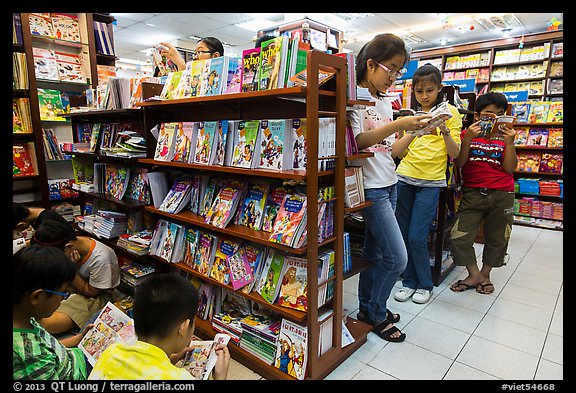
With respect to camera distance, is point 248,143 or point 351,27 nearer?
point 248,143

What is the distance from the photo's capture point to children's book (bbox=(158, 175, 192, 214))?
2.52m

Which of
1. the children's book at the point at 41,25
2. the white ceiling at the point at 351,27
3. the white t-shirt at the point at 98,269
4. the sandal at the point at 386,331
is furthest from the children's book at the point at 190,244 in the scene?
the white ceiling at the point at 351,27

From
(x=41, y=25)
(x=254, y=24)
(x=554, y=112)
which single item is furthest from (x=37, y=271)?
Answer: (x=254, y=24)

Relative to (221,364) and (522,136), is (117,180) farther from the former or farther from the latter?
(522,136)

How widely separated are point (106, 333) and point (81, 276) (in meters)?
0.81

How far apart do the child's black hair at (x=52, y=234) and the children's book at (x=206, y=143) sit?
3.52ft

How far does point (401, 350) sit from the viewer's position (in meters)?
2.28

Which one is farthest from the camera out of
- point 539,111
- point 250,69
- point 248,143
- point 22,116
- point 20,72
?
point 539,111

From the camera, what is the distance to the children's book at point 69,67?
150 inches

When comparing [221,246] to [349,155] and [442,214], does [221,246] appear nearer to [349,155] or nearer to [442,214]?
[349,155]

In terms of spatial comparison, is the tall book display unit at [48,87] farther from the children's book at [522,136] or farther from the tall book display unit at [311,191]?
the children's book at [522,136]

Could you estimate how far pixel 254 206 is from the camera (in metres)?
2.13

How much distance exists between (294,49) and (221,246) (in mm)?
1314
